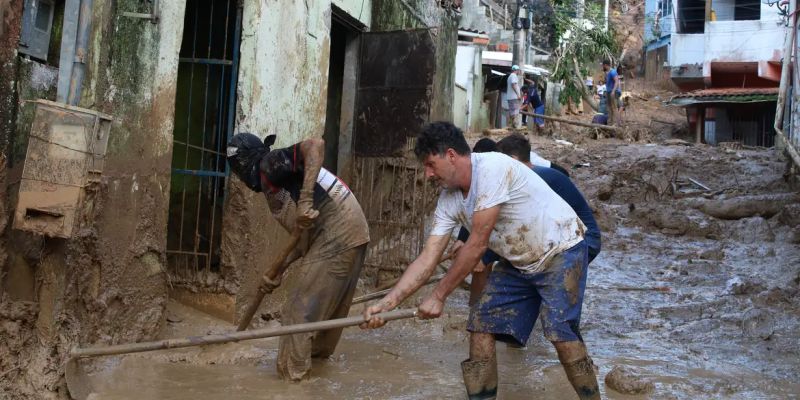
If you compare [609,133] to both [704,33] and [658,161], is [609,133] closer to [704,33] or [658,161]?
[658,161]

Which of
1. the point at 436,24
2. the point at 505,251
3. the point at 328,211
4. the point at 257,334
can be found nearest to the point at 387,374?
the point at 328,211

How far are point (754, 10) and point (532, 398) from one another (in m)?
25.0

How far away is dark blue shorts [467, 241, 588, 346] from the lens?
13.0ft

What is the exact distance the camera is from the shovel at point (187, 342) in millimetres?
4023

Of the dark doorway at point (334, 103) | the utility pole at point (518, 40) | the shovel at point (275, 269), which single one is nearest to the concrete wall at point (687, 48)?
the utility pole at point (518, 40)

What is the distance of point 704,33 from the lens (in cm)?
2647

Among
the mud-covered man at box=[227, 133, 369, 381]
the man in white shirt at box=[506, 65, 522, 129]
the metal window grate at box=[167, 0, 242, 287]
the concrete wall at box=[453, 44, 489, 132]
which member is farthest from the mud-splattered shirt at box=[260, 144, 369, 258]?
the concrete wall at box=[453, 44, 489, 132]

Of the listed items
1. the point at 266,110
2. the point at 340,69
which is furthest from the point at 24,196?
the point at 340,69

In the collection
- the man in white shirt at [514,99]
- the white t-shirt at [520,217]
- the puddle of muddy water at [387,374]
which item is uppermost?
the man in white shirt at [514,99]

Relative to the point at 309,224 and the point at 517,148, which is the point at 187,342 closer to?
the point at 309,224

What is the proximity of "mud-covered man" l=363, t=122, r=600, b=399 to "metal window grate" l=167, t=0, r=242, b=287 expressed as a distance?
113 inches

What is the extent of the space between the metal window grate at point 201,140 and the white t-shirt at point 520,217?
2837 mm

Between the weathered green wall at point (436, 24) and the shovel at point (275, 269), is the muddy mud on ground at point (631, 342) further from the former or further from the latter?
the weathered green wall at point (436, 24)

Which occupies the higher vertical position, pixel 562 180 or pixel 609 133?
pixel 609 133
